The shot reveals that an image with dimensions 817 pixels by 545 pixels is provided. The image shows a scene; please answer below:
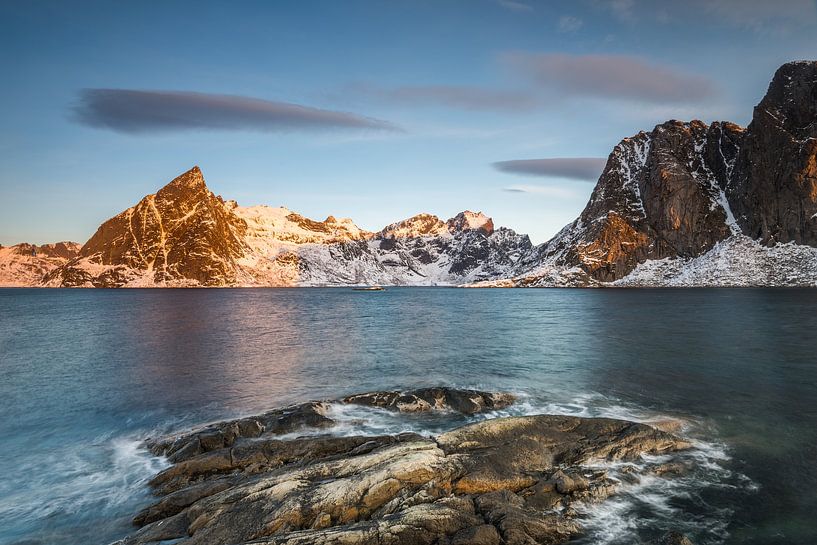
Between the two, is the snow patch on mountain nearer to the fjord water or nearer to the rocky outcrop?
the fjord water

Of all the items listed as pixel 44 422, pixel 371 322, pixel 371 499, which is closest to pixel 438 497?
pixel 371 499

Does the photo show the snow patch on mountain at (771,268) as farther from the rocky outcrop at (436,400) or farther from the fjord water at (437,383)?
the rocky outcrop at (436,400)

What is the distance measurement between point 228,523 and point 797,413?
25.9m

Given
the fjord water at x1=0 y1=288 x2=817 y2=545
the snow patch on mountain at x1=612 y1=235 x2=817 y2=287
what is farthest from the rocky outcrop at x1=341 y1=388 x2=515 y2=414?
the snow patch on mountain at x1=612 y1=235 x2=817 y2=287

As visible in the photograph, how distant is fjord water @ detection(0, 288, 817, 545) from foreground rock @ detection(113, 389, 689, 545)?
119cm

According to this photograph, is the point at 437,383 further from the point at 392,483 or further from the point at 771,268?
the point at 771,268

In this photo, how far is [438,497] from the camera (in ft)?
41.9

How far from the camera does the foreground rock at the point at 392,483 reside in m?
11.2

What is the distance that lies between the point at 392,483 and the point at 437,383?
1720 cm

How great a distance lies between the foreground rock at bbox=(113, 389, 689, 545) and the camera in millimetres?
11234

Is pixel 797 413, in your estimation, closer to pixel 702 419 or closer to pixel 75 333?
pixel 702 419

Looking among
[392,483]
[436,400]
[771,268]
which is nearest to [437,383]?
[436,400]

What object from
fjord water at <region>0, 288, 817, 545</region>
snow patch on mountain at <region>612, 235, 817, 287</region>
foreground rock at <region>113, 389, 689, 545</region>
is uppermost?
snow patch on mountain at <region>612, 235, 817, 287</region>

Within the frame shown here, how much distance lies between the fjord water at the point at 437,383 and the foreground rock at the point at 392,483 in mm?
1194
